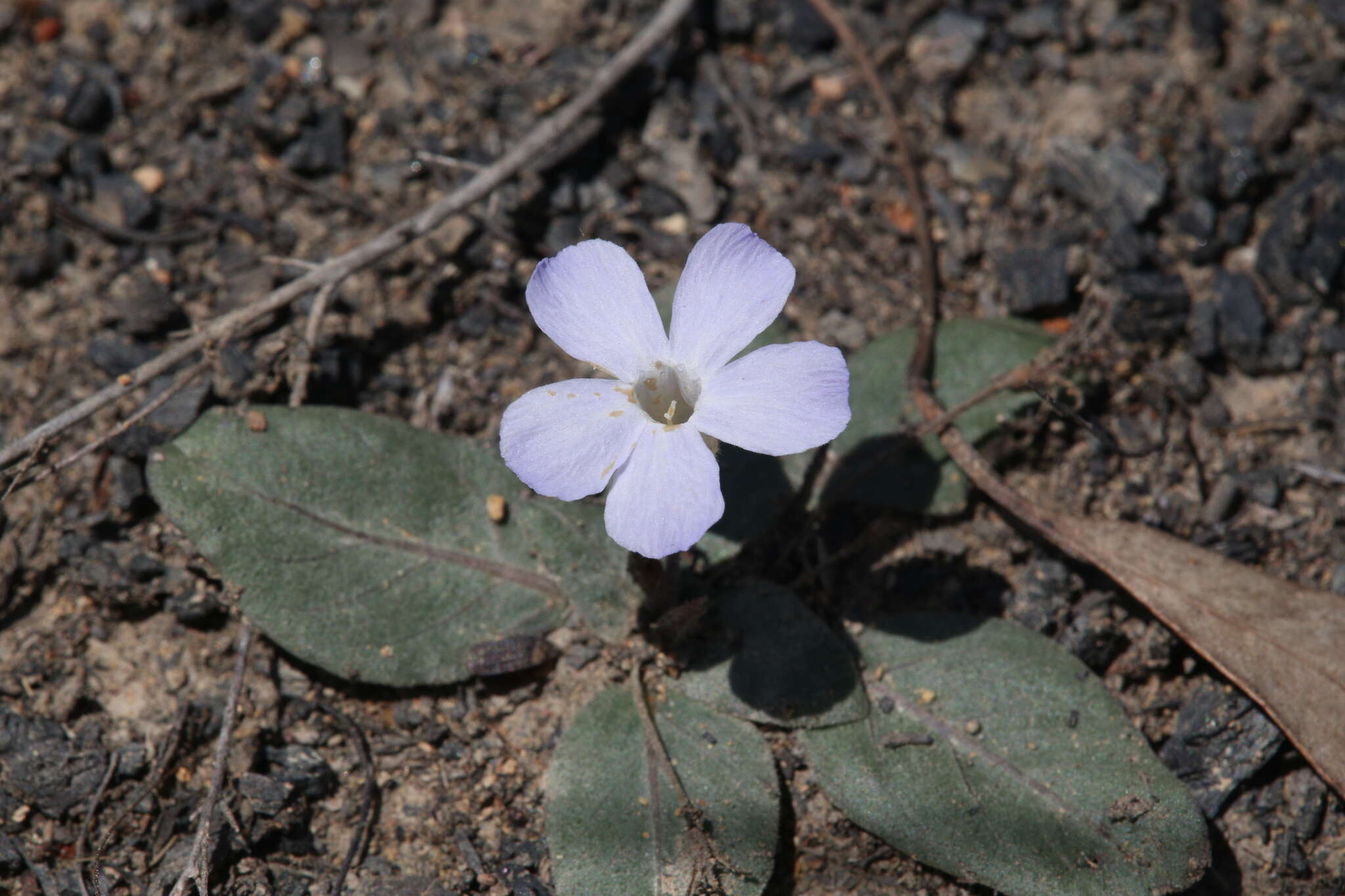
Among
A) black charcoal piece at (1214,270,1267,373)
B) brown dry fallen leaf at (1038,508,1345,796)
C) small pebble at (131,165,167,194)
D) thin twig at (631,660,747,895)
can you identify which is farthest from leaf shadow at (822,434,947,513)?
small pebble at (131,165,167,194)

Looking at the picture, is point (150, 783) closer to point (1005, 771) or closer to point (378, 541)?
point (378, 541)

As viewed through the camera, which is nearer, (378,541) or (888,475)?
(378,541)

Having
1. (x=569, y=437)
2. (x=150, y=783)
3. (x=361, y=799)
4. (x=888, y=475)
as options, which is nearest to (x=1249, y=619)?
(x=888, y=475)

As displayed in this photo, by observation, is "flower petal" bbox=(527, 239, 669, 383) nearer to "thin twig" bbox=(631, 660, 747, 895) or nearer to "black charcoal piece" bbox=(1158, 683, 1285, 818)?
"thin twig" bbox=(631, 660, 747, 895)

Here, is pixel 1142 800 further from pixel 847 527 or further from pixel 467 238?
pixel 467 238

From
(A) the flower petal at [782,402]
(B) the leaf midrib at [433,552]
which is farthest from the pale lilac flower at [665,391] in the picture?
(B) the leaf midrib at [433,552]
